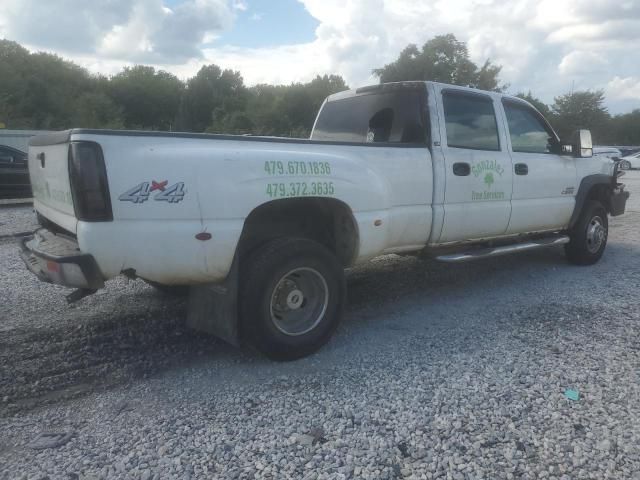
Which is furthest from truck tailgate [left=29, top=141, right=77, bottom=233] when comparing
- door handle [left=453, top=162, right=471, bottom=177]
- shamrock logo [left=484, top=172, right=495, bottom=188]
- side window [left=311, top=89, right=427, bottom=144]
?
shamrock logo [left=484, top=172, right=495, bottom=188]

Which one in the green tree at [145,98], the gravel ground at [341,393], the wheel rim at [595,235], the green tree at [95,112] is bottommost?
the gravel ground at [341,393]

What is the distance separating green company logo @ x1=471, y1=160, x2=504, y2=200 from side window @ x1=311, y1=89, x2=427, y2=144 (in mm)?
686

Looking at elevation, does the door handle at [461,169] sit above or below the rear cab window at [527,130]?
below

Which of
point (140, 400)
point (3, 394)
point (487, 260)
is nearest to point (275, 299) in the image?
point (140, 400)

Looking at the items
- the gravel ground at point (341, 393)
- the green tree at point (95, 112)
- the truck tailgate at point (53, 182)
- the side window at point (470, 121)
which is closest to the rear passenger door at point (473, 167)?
the side window at point (470, 121)

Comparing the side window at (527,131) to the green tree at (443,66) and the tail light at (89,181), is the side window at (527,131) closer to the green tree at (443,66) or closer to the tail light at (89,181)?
the tail light at (89,181)

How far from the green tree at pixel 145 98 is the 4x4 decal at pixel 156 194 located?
183ft

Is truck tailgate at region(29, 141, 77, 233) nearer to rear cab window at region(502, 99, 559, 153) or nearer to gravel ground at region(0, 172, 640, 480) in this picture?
gravel ground at region(0, 172, 640, 480)

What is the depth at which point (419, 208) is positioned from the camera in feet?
14.6

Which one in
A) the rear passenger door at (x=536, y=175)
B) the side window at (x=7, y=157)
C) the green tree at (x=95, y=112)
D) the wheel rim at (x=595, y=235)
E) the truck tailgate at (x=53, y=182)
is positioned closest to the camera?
the truck tailgate at (x=53, y=182)

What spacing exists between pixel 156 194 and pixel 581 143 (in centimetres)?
495

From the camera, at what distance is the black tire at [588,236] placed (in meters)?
6.33

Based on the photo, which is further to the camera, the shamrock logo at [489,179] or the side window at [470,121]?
the shamrock logo at [489,179]

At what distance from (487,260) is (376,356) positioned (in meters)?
3.61
